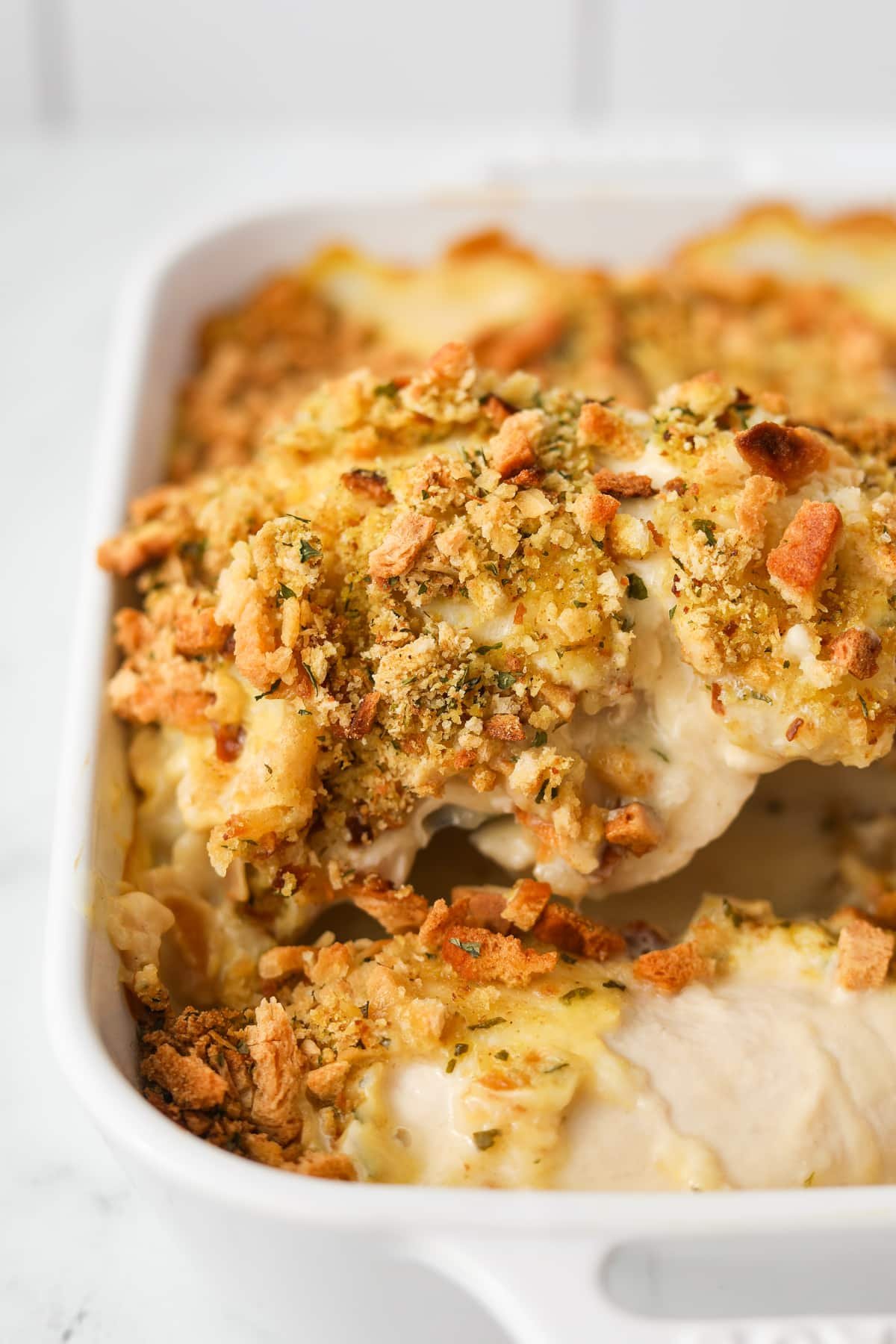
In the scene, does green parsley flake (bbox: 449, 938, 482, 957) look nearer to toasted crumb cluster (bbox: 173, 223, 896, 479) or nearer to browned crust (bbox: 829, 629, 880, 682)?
browned crust (bbox: 829, 629, 880, 682)

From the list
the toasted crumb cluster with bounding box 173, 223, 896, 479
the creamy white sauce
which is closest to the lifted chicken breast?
the creamy white sauce

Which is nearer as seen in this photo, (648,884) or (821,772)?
(648,884)

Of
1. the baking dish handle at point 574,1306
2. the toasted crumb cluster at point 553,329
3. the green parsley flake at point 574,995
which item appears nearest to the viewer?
the baking dish handle at point 574,1306

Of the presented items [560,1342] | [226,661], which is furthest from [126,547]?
[560,1342]

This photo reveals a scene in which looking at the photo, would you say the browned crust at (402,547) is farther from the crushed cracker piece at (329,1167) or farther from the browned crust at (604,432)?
the crushed cracker piece at (329,1167)

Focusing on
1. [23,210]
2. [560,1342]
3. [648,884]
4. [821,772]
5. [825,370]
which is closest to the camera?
[560,1342]

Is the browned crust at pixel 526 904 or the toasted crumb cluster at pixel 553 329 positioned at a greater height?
the toasted crumb cluster at pixel 553 329

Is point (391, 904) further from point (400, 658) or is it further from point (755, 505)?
point (755, 505)

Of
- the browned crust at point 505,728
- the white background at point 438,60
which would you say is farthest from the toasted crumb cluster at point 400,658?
the white background at point 438,60

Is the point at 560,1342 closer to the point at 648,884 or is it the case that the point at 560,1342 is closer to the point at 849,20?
the point at 648,884
